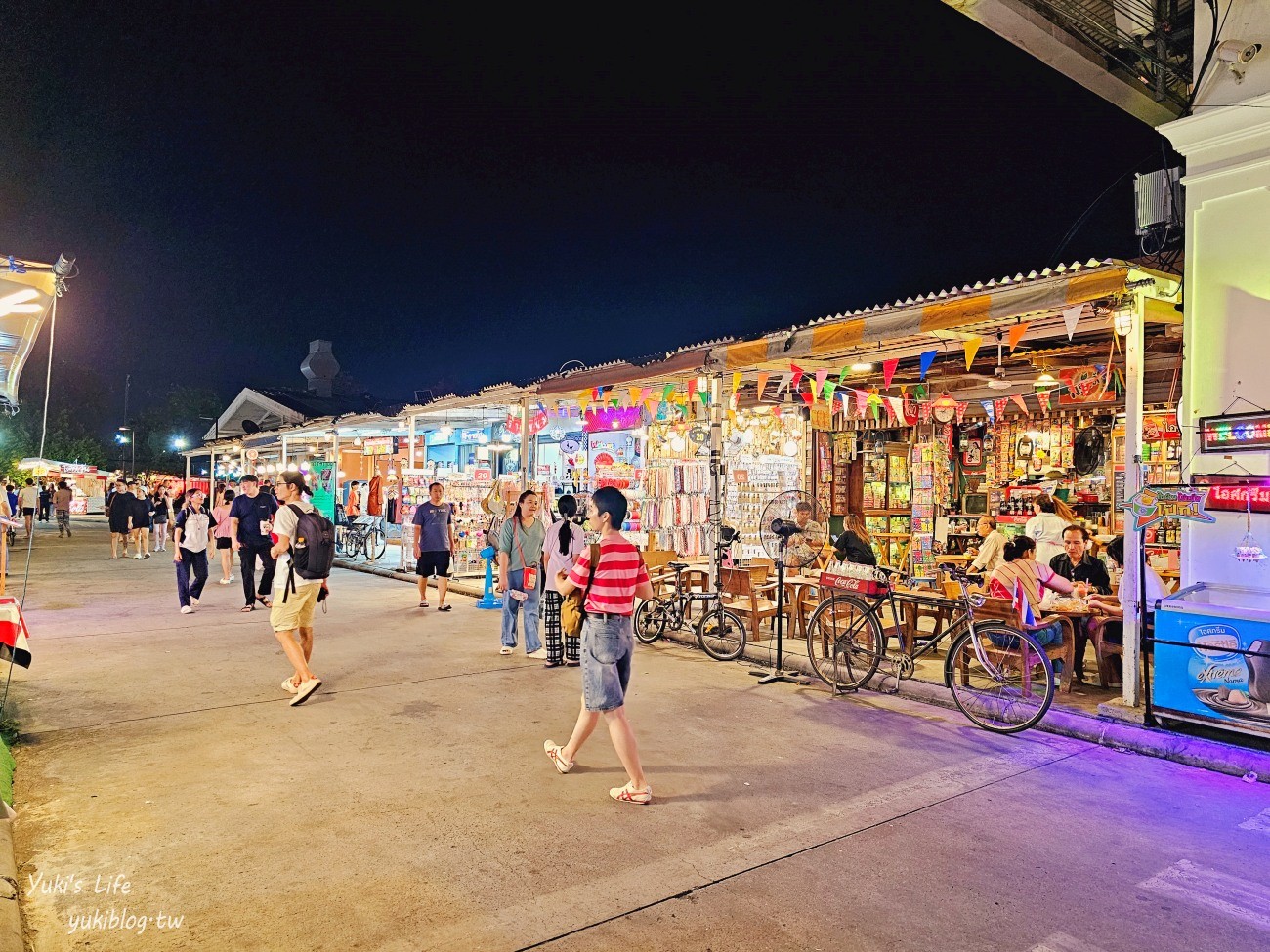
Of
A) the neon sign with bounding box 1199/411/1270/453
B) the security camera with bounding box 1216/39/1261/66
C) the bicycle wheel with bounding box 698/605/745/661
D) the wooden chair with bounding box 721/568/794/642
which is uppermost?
the security camera with bounding box 1216/39/1261/66

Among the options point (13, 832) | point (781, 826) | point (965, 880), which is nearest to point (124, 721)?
point (13, 832)

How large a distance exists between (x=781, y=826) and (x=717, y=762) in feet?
3.49

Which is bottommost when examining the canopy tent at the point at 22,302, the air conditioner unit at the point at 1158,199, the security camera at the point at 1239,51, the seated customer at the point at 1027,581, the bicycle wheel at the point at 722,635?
the bicycle wheel at the point at 722,635

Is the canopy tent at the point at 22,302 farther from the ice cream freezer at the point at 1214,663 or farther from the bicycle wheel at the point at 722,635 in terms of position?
the ice cream freezer at the point at 1214,663

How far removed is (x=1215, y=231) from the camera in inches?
260

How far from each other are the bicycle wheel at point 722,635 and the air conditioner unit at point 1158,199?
551cm

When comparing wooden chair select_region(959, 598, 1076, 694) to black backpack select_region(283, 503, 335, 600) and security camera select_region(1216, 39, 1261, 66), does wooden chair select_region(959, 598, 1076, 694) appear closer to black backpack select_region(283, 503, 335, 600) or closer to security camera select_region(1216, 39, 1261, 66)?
security camera select_region(1216, 39, 1261, 66)

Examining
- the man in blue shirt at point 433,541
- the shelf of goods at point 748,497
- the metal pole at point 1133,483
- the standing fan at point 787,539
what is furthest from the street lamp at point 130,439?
the metal pole at point 1133,483

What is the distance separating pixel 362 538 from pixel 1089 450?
50.9ft

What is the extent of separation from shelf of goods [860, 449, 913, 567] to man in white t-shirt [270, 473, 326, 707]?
33.0ft

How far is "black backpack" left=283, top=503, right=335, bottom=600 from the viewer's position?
22.4ft

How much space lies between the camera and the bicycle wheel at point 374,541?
18984 mm

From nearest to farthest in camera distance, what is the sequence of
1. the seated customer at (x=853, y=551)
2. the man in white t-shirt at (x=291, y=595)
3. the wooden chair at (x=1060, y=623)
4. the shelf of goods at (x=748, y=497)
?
the man in white t-shirt at (x=291, y=595) → the wooden chair at (x=1060, y=623) → the seated customer at (x=853, y=551) → the shelf of goods at (x=748, y=497)

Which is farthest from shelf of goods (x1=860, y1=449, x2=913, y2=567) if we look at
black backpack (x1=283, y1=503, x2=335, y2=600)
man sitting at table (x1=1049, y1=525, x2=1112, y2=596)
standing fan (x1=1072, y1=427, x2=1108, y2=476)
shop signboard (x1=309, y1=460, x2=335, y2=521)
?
shop signboard (x1=309, y1=460, x2=335, y2=521)
